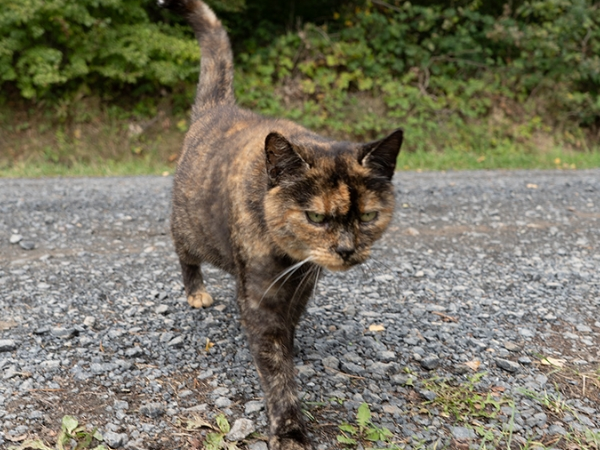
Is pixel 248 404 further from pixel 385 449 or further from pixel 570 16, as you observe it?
pixel 570 16

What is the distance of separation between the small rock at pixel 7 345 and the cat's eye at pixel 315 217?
188cm

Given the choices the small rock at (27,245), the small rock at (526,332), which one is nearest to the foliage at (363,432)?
the small rock at (526,332)

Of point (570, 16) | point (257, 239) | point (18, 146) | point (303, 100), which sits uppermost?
point (570, 16)

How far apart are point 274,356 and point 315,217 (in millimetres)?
733

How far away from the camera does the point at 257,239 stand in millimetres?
2719

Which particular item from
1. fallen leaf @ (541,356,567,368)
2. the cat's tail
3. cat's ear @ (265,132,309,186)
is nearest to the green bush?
the cat's tail

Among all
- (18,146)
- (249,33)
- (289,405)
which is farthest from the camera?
(249,33)

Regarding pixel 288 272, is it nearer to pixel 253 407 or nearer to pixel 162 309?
pixel 253 407

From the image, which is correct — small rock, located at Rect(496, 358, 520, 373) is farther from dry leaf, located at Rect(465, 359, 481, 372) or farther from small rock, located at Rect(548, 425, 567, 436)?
small rock, located at Rect(548, 425, 567, 436)

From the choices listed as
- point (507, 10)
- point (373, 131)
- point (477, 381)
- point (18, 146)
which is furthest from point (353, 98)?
point (477, 381)

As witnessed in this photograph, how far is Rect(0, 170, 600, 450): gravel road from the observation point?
268cm

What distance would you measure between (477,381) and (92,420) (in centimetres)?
203

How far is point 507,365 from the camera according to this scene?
3205mm

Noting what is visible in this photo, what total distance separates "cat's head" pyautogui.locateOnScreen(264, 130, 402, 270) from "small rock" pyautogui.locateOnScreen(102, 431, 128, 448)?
112 centimetres
